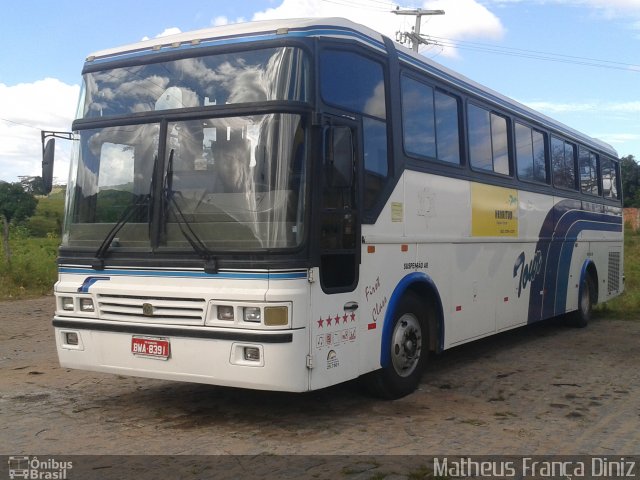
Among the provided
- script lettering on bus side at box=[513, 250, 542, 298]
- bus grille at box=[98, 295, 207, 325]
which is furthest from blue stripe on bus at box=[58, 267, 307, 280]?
script lettering on bus side at box=[513, 250, 542, 298]

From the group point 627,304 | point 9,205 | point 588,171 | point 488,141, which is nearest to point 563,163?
point 588,171

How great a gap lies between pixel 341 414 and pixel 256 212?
2149 millimetres

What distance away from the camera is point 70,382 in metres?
8.23

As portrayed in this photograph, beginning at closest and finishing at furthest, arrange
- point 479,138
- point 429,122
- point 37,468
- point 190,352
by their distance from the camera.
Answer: point 37,468 < point 190,352 < point 429,122 < point 479,138

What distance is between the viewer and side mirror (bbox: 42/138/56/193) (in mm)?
6836

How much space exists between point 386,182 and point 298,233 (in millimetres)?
1542

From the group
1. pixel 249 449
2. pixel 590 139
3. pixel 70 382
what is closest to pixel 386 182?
pixel 249 449

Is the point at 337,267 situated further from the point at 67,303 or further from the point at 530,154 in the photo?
the point at 530,154

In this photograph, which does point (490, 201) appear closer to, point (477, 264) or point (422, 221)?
point (477, 264)

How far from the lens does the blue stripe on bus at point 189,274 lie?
5.68 m

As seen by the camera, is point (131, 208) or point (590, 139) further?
point (590, 139)

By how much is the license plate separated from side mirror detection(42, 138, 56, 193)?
180 cm

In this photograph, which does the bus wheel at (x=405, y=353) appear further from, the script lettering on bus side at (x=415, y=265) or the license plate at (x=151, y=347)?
the license plate at (x=151, y=347)

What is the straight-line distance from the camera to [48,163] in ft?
22.5
